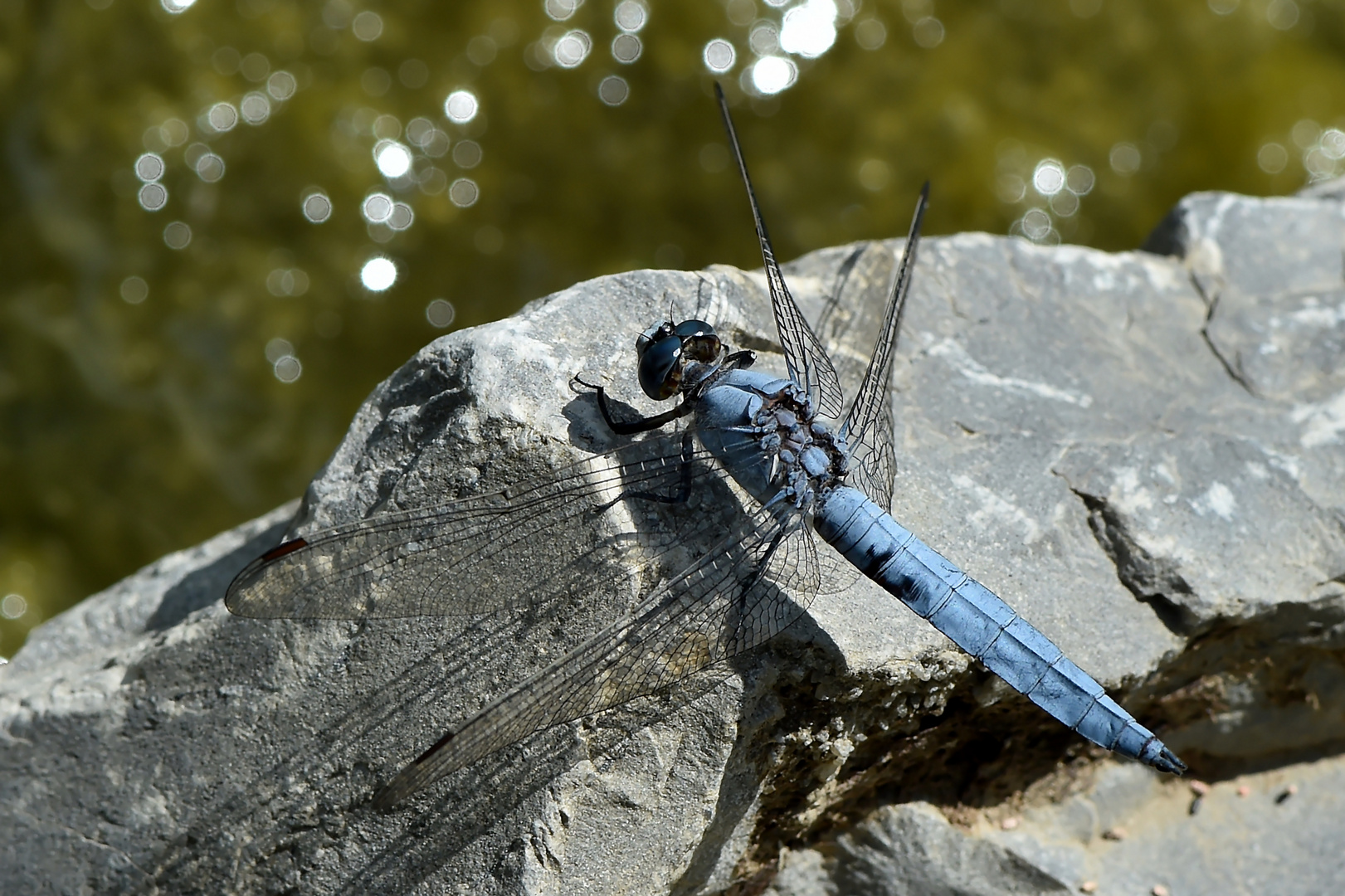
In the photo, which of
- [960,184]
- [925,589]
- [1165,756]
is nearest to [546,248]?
[960,184]

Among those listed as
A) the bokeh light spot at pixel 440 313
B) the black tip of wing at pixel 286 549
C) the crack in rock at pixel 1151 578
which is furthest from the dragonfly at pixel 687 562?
the bokeh light spot at pixel 440 313

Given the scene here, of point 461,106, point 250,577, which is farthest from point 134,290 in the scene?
point 250,577

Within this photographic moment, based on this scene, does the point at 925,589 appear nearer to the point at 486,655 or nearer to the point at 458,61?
the point at 486,655

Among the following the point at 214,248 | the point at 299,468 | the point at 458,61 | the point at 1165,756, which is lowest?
the point at 1165,756

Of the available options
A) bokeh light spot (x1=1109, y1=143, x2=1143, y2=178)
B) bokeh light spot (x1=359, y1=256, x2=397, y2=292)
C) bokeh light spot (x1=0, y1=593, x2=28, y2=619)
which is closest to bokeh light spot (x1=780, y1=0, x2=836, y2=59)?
bokeh light spot (x1=1109, y1=143, x2=1143, y2=178)

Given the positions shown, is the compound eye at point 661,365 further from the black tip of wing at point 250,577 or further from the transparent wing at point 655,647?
the black tip of wing at point 250,577
